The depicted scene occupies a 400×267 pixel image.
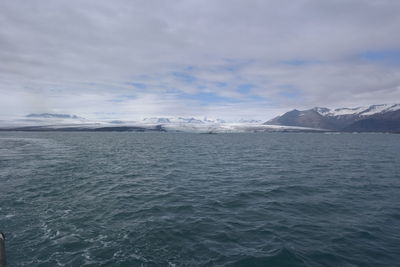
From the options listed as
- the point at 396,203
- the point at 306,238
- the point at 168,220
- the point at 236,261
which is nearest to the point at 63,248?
the point at 168,220

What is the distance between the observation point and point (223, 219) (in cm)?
1969

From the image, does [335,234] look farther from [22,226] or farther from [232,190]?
[22,226]

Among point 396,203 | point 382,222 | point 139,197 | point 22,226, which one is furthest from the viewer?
point 139,197

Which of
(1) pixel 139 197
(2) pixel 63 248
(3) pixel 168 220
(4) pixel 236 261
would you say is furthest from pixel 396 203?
(2) pixel 63 248

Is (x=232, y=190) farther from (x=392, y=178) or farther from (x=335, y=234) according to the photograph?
(x=392, y=178)

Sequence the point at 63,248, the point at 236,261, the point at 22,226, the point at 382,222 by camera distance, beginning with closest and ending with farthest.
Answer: the point at 236,261, the point at 63,248, the point at 22,226, the point at 382,222

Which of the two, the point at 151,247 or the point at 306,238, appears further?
the point at 306,238

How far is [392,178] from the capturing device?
36.2 m

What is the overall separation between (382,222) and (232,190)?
14.5 m

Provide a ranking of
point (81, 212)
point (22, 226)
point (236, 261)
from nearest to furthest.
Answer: point (236, 261)
point (22, 226)
point (81, 212)

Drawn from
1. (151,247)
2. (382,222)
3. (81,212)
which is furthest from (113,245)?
(382,222)

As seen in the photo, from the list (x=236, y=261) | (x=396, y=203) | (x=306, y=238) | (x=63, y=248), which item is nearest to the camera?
(x=236, y=261)

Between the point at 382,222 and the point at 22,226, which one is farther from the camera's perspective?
the point at 382,222

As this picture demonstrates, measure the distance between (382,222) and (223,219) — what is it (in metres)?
12.9
